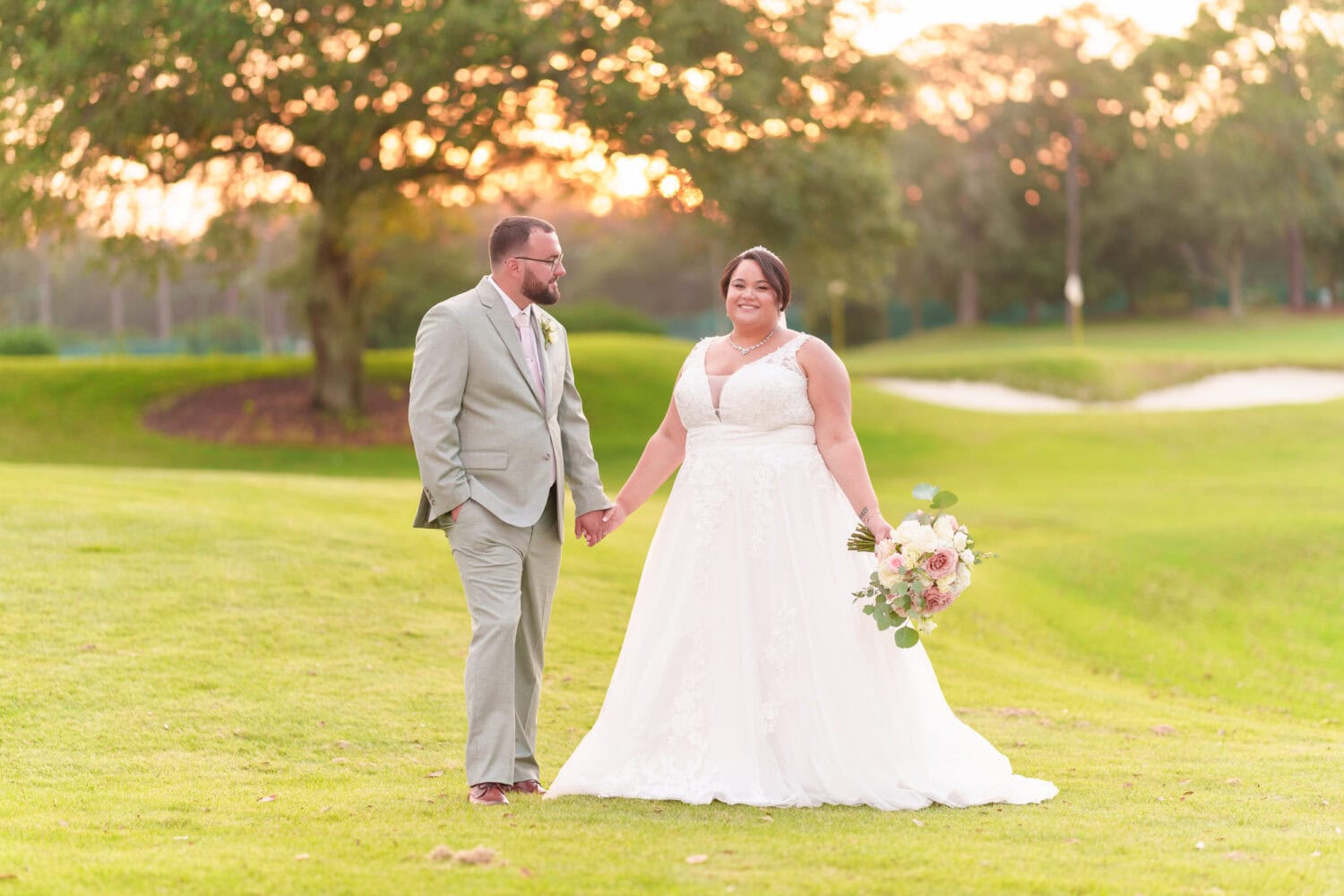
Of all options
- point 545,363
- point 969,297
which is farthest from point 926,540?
point 969,297

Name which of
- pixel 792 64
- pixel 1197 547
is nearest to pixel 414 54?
pixel 792 64

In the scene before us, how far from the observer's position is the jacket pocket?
6.05m

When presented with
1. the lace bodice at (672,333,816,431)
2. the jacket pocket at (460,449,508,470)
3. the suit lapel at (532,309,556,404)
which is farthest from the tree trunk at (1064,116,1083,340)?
the jacket pocket at (460,449,508,470)

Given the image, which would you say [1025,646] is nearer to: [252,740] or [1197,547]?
[1197,547]

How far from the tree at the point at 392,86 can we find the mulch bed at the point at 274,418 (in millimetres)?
3764

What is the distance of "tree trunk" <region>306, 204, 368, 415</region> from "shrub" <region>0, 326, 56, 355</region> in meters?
22.2

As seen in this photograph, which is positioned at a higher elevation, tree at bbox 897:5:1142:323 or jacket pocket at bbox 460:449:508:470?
tree at bbox 897:5:1142:323

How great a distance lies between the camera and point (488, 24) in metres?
22.4

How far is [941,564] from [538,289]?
2020mm

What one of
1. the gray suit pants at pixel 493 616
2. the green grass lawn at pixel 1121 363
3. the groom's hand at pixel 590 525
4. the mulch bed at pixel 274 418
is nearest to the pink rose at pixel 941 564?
the groom's hand at pixel 590 525

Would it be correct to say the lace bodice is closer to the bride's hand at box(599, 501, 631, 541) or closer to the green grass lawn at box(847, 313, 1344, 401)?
the bride's hand at box(599, 501, 631, 541)

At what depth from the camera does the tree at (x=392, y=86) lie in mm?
22484

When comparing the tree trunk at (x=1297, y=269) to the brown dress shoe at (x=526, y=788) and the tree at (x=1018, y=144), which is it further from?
the brown dress shoe at (x=526, y=788)

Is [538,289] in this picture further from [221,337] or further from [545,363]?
[221,337]
